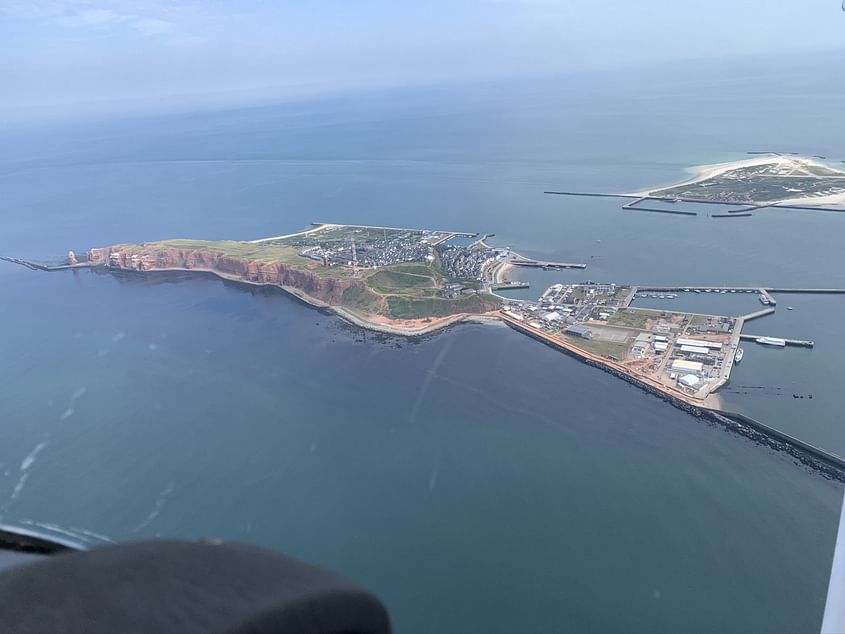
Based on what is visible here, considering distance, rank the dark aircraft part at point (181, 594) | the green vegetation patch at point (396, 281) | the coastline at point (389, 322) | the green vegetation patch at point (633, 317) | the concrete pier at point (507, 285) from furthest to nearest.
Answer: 1. the concrete pier at point (507, 285)
2. the green vegetation patch at point (396, 281)
3. the coastline at point (389, 322)
4. the green vegetation patch at point (633, 317)
5. the dark aircraft part at point (181, 594)

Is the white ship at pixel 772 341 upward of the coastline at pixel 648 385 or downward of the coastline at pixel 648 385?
upward

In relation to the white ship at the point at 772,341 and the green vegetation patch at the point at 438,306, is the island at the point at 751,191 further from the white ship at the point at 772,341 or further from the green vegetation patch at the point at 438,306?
the green vegetation patch at the point at 438,306

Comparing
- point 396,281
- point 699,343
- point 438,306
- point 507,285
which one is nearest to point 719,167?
point 507,285

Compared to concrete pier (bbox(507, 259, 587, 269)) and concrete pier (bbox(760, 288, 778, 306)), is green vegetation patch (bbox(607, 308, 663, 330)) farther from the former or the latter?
concrete pier (bbox(507, 259, 587, 269))

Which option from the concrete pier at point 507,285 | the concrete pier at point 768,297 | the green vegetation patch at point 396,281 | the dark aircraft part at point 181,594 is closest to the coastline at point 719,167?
the concrete pier at point 768,297

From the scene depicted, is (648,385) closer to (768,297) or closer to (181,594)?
(768,297)
